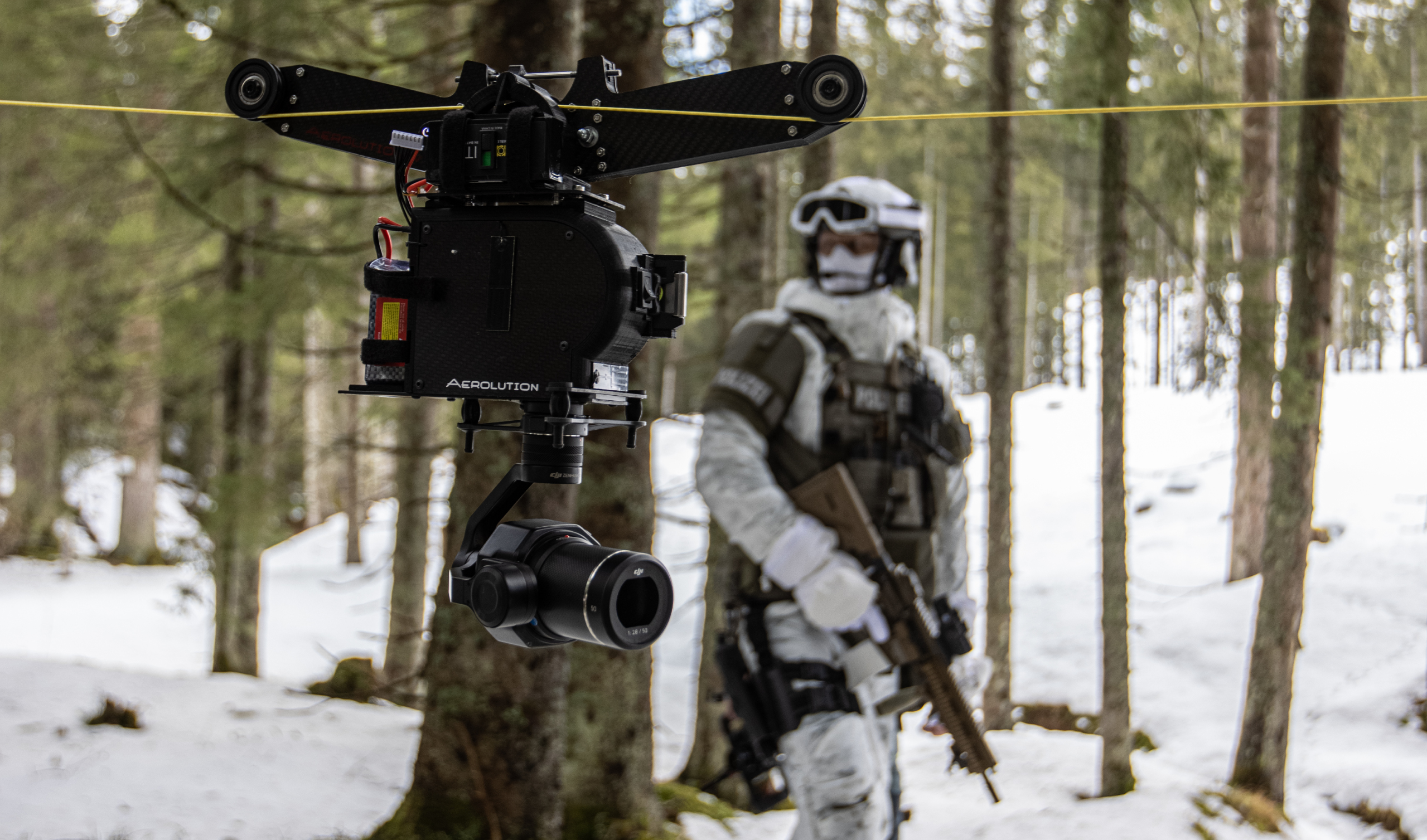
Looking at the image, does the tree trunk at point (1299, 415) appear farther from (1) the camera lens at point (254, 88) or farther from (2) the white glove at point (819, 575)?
(1) the camera lens at point (254, 88)

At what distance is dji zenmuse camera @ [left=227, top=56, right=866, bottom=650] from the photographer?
1397 millimetres

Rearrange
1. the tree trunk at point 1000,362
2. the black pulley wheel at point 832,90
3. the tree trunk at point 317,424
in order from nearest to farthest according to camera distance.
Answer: the black pulley wheel at point 832,90 < the tree trunk at point 1000,362 < the tree trunk at point 317,424

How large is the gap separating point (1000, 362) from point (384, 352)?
21.7 ft

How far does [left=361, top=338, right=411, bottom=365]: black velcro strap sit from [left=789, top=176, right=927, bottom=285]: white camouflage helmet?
7.78 feet

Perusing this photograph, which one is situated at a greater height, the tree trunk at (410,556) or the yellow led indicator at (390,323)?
the yellow led indicator at (390,323)

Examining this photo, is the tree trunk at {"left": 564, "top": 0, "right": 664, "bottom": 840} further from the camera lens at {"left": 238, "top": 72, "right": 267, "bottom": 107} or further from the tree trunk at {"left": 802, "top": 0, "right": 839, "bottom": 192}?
the camera lens at {"left": 238, "top": 72, "right": 267, "bottom": 107}

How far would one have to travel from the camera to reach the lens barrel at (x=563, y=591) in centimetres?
139

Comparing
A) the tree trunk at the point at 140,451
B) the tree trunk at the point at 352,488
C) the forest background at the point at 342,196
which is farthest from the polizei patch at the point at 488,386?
the tree trunk at the point at 140,451

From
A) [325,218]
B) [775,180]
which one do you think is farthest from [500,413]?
[325,218]

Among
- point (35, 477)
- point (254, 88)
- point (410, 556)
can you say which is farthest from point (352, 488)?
point (254, 88)

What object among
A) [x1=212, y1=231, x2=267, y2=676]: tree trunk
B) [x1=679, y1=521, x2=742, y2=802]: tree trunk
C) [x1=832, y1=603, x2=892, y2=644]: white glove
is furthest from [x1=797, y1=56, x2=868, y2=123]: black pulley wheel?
[x1=212, y1=231, x2=267, y2=676]: tree trunk

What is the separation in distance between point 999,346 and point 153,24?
237 inches

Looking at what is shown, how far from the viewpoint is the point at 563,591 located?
142 centimetres

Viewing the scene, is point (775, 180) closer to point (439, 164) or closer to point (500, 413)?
point (500, 413)
